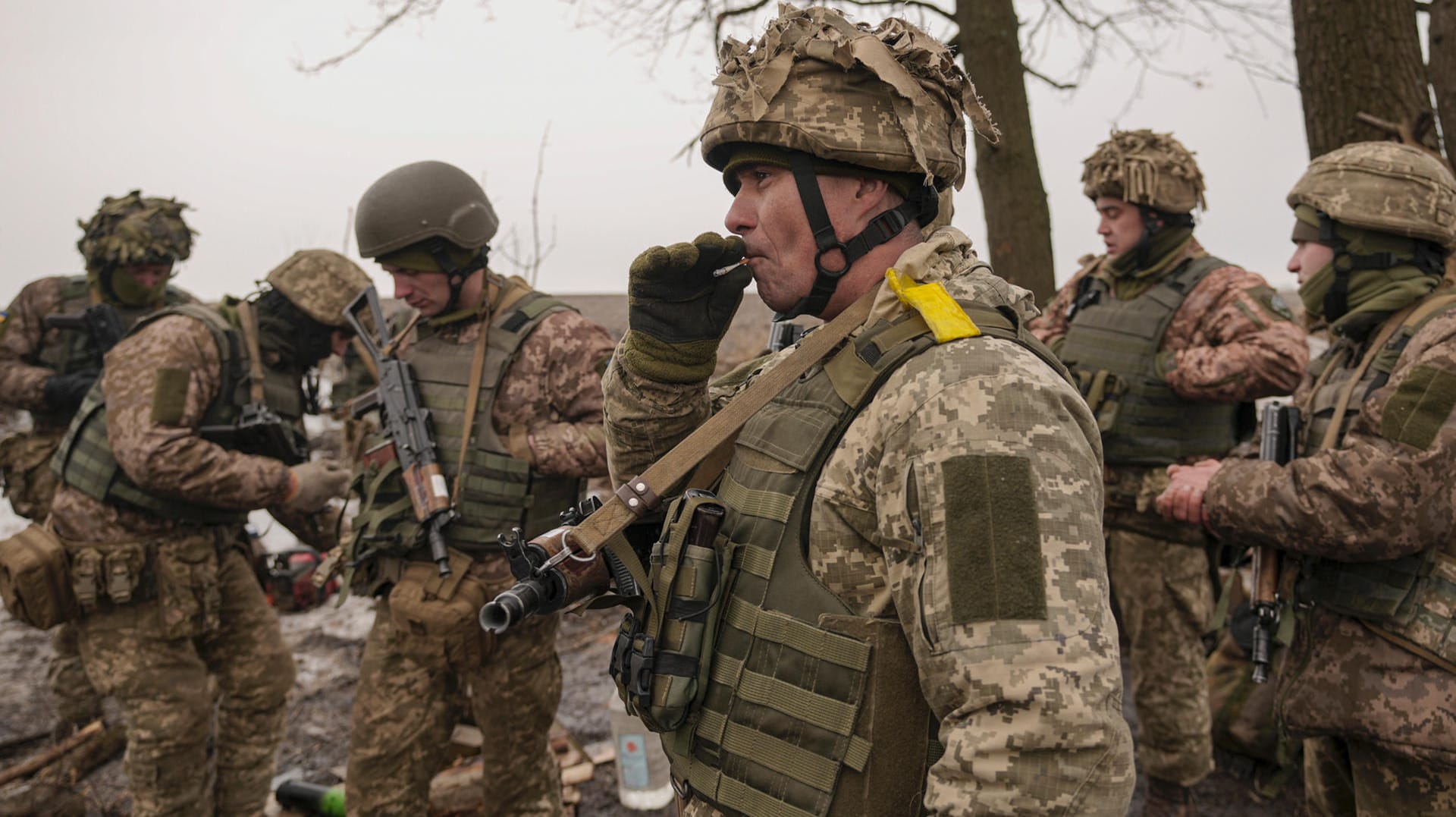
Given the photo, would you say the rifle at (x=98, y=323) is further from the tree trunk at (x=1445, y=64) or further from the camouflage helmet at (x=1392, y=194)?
the tree trunk at (x=1445, y=64)

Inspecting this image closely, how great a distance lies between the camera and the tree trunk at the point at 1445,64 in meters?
5.63

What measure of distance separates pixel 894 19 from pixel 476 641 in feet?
8.76

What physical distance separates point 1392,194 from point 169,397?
14.7 ft

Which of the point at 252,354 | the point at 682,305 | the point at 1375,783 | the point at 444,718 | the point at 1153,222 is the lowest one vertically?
the point at 444,718

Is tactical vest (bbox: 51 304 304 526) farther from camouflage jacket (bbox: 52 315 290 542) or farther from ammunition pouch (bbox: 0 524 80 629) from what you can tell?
ammunition pouch (bbox: 0 524 80 629)

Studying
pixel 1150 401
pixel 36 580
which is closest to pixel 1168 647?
pixel 1150 401

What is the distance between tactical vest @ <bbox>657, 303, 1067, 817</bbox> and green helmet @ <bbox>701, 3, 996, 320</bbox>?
306 mm

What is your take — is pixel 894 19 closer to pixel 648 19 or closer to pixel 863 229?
pixel 863 229

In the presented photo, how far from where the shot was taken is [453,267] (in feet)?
12.1

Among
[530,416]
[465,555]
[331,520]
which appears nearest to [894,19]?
[530,416]

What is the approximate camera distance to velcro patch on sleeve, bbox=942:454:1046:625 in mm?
1379

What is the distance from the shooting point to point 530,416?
372 centimetres

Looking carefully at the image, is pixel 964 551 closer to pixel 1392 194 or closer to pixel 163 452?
pixel 1392 194

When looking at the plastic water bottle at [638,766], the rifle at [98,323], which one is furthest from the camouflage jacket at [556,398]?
the rifle at [98,323]
